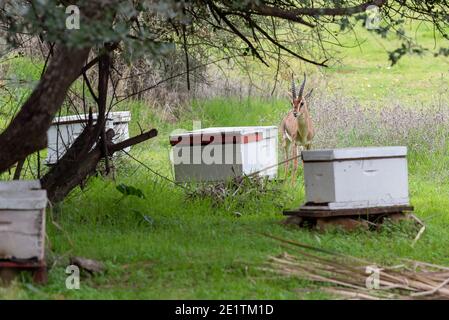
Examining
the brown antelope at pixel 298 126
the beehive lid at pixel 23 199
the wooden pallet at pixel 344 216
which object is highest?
the brown antelope at pixel 298 126

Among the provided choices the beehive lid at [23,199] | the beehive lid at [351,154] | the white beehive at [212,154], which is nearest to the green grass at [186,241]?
the white beehive at [212,154]

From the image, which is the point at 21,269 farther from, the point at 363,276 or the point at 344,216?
the point at 344,216

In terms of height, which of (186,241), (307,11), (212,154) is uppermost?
(307,11)

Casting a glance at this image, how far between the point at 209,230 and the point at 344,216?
3.72ft

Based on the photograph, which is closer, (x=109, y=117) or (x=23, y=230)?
(x=23, y=230)

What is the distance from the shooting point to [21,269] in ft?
18.4

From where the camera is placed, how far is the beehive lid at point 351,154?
7.80m

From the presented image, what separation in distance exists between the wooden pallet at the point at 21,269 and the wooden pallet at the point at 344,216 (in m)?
2.81

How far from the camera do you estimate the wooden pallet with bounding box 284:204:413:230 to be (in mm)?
7746

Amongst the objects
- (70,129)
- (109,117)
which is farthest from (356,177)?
(70,129)

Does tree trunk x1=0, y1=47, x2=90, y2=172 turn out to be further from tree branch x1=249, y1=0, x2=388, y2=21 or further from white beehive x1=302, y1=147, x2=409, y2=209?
white beehive x1=302, y1=147, x2=409, y2=209

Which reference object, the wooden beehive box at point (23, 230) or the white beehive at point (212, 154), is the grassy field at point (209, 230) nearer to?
the wooden beehive box at point (23, 230)

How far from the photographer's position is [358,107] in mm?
15031
